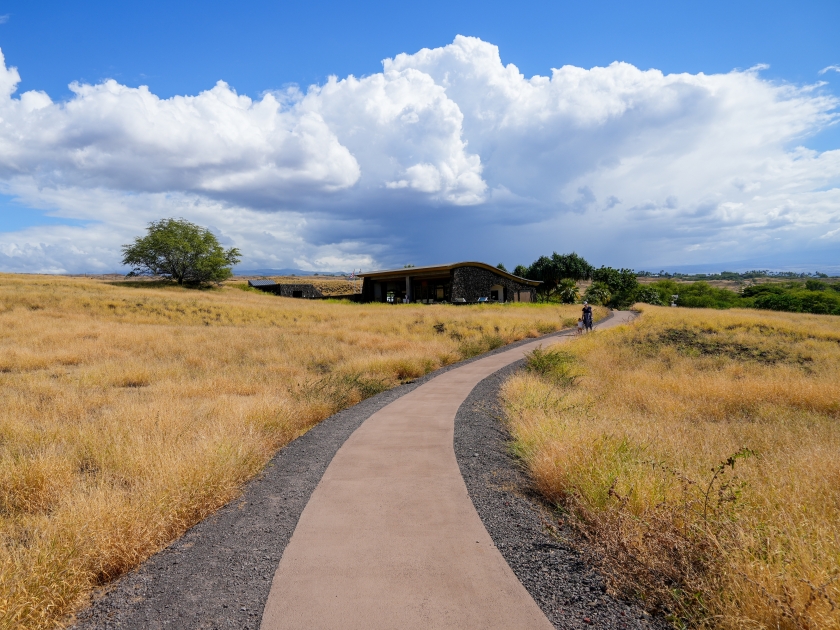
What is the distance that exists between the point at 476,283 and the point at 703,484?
50671mm

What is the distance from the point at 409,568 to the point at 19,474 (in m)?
4.78

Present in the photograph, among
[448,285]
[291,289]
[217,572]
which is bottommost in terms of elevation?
[217,572]

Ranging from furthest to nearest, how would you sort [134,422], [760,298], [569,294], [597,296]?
[760,298], [597,296], [569,294], [134,422]

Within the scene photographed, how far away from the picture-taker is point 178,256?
197 feet

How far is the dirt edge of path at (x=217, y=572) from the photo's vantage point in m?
3.34

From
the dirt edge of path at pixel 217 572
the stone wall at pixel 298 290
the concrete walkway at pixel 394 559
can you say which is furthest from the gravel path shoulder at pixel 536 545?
the stone wall at pixel 298 290

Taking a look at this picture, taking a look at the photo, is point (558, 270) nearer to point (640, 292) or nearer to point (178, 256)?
point (640, 292)

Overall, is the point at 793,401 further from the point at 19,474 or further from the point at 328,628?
the point at 19,474

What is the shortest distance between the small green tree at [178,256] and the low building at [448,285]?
19969 mm

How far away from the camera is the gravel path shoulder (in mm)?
3329

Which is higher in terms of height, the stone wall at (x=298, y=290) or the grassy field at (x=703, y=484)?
the stone wall at (x=298, y=290)

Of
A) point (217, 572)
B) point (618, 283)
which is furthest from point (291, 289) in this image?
point (217, 572)

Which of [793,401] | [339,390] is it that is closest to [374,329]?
[339,390]

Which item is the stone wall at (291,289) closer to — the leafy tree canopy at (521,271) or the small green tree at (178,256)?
the small green tree at (178,256)
